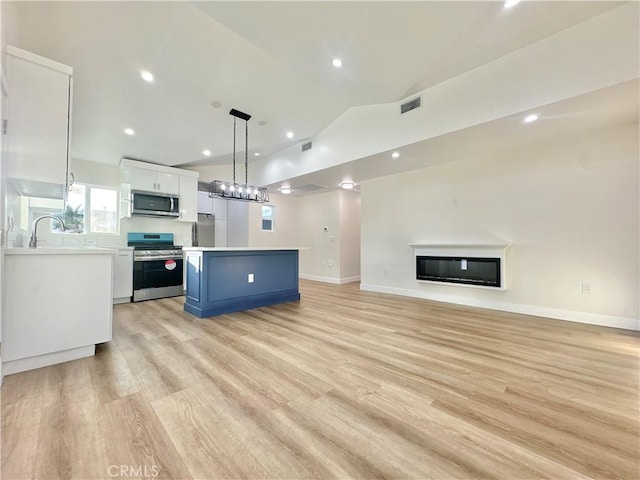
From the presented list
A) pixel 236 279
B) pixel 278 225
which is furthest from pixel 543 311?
pixel 278 225

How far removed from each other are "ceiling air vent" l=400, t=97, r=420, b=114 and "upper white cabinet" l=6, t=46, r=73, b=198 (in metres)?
3.78

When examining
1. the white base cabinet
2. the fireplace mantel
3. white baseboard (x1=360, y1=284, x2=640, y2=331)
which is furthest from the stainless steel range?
the fireplace mantel

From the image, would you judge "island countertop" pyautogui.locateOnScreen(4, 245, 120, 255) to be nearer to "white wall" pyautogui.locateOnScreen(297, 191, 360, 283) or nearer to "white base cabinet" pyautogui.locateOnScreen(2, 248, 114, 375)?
"white base cabinet" pyautogui.locateOnScreen(2, 248, 114, 375)

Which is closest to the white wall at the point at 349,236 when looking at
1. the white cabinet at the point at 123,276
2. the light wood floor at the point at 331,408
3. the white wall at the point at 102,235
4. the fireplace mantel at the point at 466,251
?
the fireplace mantel at the point at 466,251

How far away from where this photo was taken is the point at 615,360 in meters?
2.24

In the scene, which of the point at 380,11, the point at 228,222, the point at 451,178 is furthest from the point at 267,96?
the point at 228,222

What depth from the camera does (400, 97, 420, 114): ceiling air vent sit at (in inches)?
140

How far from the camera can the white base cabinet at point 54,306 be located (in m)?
1.96

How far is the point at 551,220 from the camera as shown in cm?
365

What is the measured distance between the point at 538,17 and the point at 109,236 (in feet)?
21.7

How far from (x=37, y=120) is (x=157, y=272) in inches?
120

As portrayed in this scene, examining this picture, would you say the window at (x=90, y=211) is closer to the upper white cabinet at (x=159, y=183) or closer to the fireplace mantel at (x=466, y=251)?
the upper white cabinet at (x=159, y=183)

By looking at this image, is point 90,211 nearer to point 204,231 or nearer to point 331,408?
point 204,231

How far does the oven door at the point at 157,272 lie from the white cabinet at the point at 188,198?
0.89m
